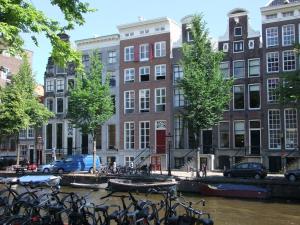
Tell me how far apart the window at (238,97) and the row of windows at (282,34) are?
460 centimetres

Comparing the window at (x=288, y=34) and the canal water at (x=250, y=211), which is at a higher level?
the window at (x=288, y=34)

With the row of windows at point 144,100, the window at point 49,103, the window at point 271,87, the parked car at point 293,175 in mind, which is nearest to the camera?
the parked car at point 293,175

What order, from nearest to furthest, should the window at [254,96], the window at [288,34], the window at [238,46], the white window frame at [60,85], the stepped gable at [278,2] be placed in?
1. the window at [288,34]
2. the stepped gable at [278,2]
3. the window at [254,96]
4. the window at [238,46]
5. the white window frame at [60,85]

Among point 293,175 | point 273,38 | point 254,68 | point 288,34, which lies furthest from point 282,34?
point 293,175

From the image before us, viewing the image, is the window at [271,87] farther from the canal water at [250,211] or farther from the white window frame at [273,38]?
the canal water at [250,211]

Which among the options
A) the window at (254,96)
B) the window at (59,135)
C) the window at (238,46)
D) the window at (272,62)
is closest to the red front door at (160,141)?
the window at (254,96)

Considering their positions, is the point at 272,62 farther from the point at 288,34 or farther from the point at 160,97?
the point at 160,97

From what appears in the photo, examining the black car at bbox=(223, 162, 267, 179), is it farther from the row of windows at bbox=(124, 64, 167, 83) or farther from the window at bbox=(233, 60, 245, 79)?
the row of windows at bbox=(124, 64, 167, 83)

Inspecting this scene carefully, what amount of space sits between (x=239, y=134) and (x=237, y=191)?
13.8 m

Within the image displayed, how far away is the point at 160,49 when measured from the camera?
49438mm

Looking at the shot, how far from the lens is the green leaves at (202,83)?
37062mm

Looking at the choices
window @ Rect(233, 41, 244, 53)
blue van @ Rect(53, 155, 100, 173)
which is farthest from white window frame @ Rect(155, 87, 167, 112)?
blue van @ Rect(53, 155, 100, 173)

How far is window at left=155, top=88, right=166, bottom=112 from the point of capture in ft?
158

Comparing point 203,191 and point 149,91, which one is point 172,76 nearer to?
point 149,91
